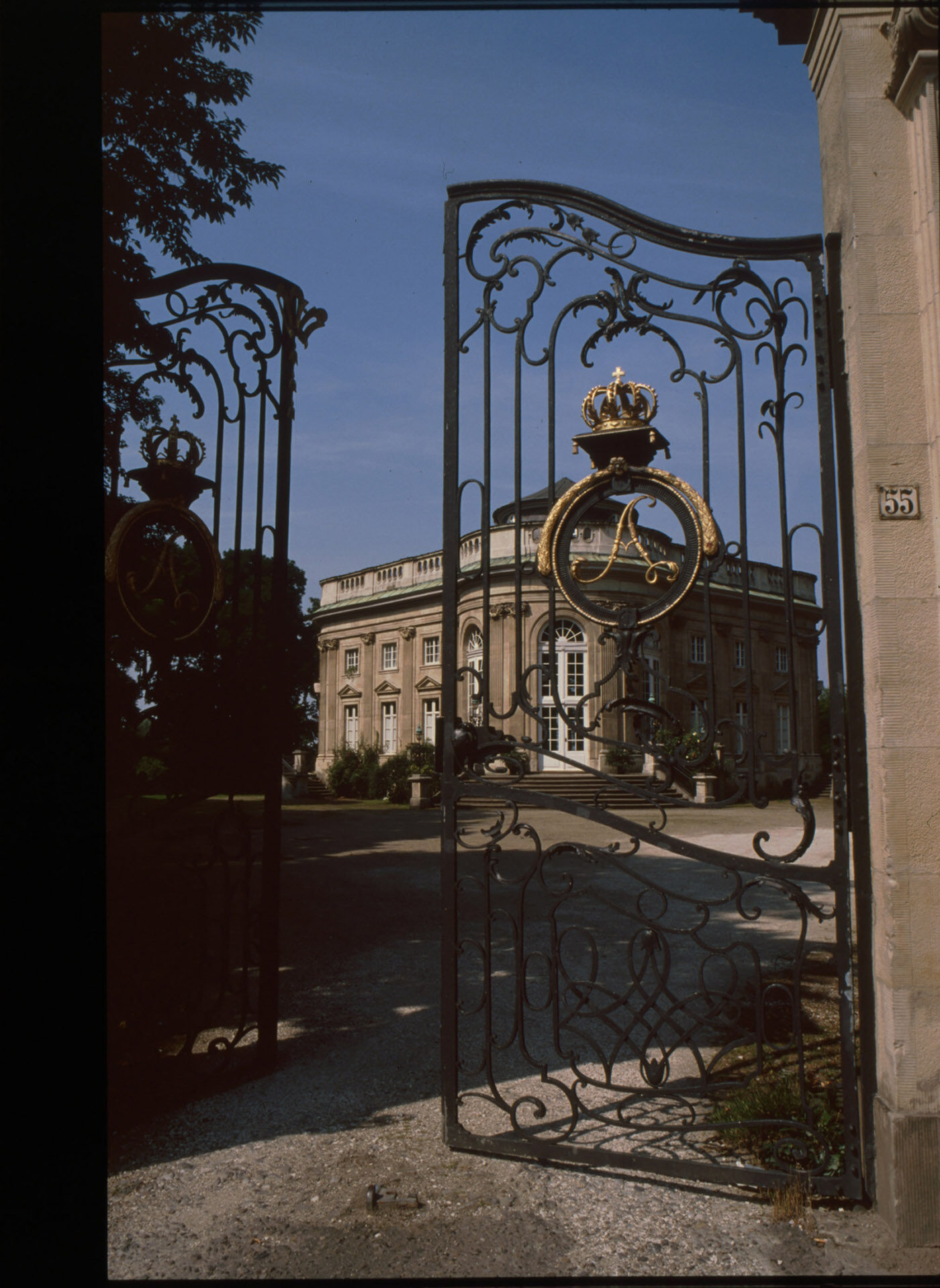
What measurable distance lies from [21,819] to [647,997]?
254cm

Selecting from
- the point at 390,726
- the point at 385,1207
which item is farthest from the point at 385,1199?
the point at 390,726

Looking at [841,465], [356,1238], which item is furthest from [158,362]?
[356,1238]

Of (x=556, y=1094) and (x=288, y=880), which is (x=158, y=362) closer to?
(x=556, y=1094)

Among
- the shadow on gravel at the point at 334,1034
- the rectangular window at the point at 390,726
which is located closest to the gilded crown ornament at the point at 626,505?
the shadow on gravel at the point at 334,1034

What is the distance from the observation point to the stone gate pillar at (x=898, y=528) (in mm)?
2893

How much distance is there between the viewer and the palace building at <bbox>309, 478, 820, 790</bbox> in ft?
57.1

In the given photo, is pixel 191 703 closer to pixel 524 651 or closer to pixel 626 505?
pixel 626 505

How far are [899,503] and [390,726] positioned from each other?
29011mm

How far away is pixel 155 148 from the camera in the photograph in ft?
18.6

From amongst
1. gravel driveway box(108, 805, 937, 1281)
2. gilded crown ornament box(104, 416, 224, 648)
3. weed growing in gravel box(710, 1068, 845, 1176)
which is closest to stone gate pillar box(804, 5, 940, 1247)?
weed growing in gravel box(710, 1068, 845, 1176)

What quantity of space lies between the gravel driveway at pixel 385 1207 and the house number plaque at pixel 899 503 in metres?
2.45

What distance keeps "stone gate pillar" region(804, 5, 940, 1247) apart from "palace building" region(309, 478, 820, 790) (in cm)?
496

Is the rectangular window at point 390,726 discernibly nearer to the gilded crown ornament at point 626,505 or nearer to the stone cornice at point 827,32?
the gilded crown ornament at point 626,505

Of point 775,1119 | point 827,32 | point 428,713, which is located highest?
point 827,32
